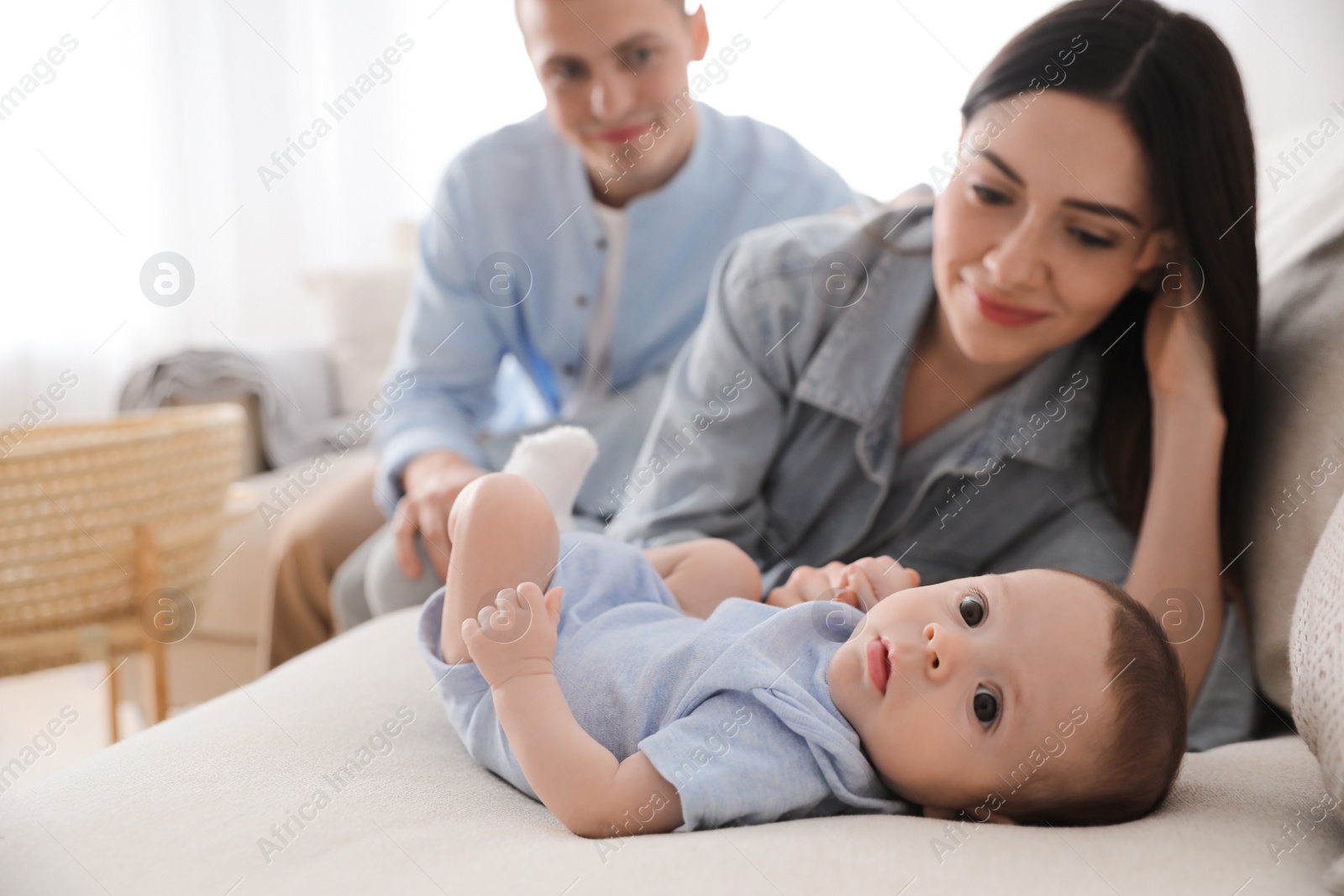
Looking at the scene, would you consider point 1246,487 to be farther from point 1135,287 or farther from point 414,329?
point 414,329

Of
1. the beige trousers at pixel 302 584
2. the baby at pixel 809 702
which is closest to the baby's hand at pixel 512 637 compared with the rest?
the baby at pixel 809 702

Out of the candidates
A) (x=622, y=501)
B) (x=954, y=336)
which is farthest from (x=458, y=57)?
(x=954, y=336)

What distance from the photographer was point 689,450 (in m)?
1.03

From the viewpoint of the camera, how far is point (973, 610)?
0.66 metres

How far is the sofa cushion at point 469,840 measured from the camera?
1.67 ft

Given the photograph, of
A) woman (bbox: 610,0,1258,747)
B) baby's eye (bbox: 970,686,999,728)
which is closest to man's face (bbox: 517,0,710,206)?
woman (bbox: 610,0,1258,747)

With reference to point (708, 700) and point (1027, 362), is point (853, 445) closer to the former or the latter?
point (1027, 362)

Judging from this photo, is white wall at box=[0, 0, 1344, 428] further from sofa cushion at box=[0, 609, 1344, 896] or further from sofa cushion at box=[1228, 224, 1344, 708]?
sofa cushion at box=[0, 609, 1344, 896]

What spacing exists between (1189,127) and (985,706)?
57cm

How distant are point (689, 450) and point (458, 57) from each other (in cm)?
243

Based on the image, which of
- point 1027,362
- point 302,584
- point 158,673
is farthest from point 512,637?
point 158,673

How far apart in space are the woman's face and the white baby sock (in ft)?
1.30

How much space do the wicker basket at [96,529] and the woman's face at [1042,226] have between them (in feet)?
3.87

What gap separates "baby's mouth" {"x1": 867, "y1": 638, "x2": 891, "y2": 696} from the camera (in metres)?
0.64
